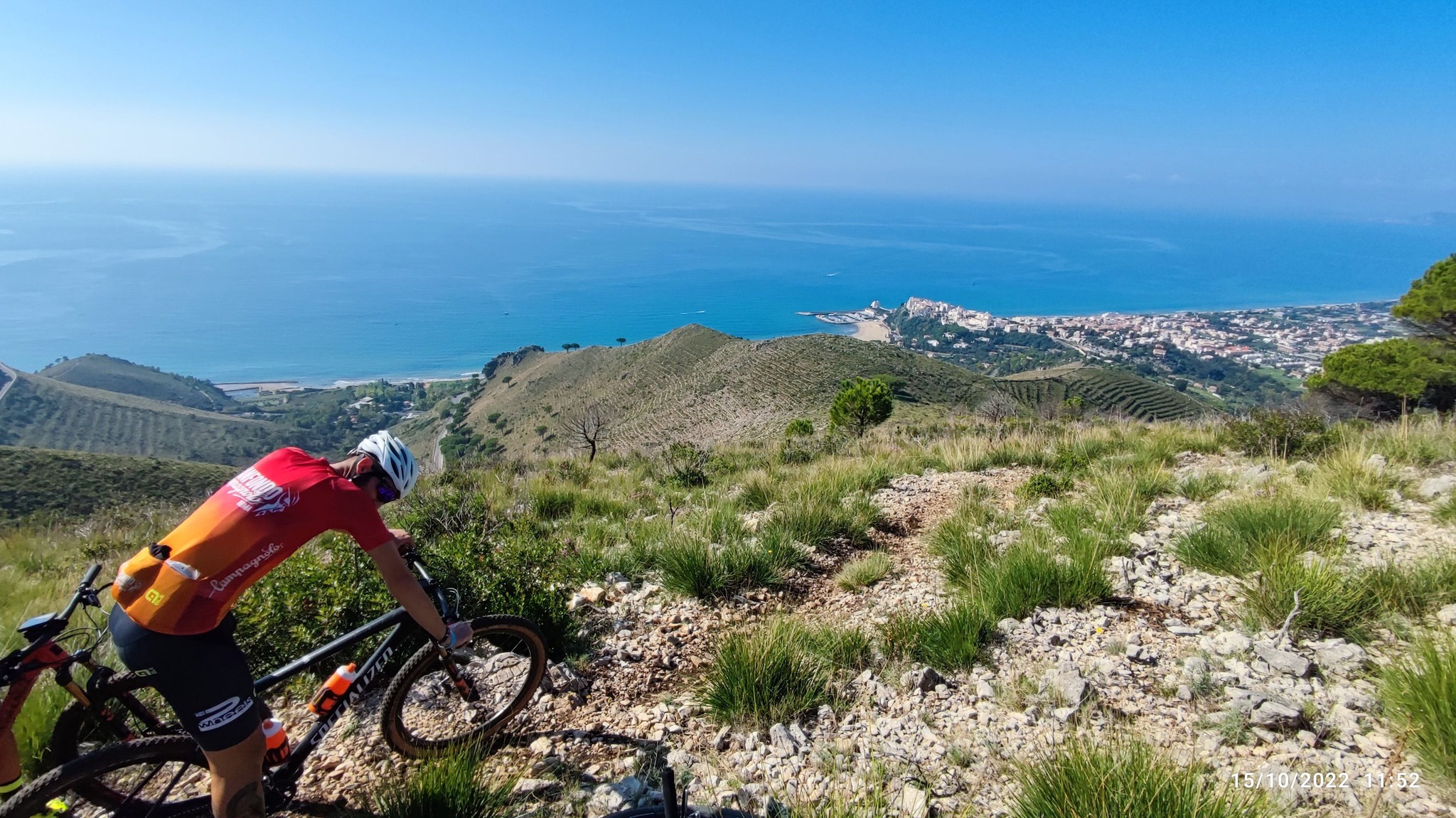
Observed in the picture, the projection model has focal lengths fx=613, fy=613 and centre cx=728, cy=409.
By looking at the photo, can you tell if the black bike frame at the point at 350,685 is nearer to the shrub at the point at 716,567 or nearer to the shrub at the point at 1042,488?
the shrub at the point at 716,567

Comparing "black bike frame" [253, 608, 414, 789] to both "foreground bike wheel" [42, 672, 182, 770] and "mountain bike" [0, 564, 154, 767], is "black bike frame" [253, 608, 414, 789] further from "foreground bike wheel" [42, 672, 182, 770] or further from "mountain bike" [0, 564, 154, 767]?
"mountain bike" [0, 564, 154, 767]

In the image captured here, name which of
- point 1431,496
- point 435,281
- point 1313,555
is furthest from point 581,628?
point 435,281

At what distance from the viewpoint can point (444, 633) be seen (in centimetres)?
314

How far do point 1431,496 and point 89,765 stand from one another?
31.7 ft

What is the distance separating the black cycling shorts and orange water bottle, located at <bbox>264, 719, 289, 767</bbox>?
0.74ft

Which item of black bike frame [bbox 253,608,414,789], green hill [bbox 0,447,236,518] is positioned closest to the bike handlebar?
black bike frame [bbox 253,608,414,789]

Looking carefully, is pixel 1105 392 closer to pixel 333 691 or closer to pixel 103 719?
pixel 333 691

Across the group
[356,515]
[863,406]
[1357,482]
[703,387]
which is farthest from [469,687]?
[703,387]

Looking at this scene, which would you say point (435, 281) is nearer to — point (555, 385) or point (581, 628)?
point (555, 385)

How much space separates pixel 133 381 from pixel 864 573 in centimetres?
11520

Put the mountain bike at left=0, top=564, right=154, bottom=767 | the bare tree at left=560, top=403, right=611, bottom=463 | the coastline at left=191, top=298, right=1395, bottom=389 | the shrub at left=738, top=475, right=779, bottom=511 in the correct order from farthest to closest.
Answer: the coastline at left=191, top=298, right=1395, bottom=389 < the bare tree at left=560, top=403, right=611, bottom=463 < the shrub at left=738, top=475, right=779, bottom=511 < the mountain bike at left=0, top=564, right=154, bottom=767

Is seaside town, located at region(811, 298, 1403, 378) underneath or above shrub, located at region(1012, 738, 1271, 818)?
underneath

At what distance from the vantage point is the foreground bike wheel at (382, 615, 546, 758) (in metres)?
3.30

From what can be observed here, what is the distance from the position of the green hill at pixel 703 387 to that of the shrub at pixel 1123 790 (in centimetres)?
3018
